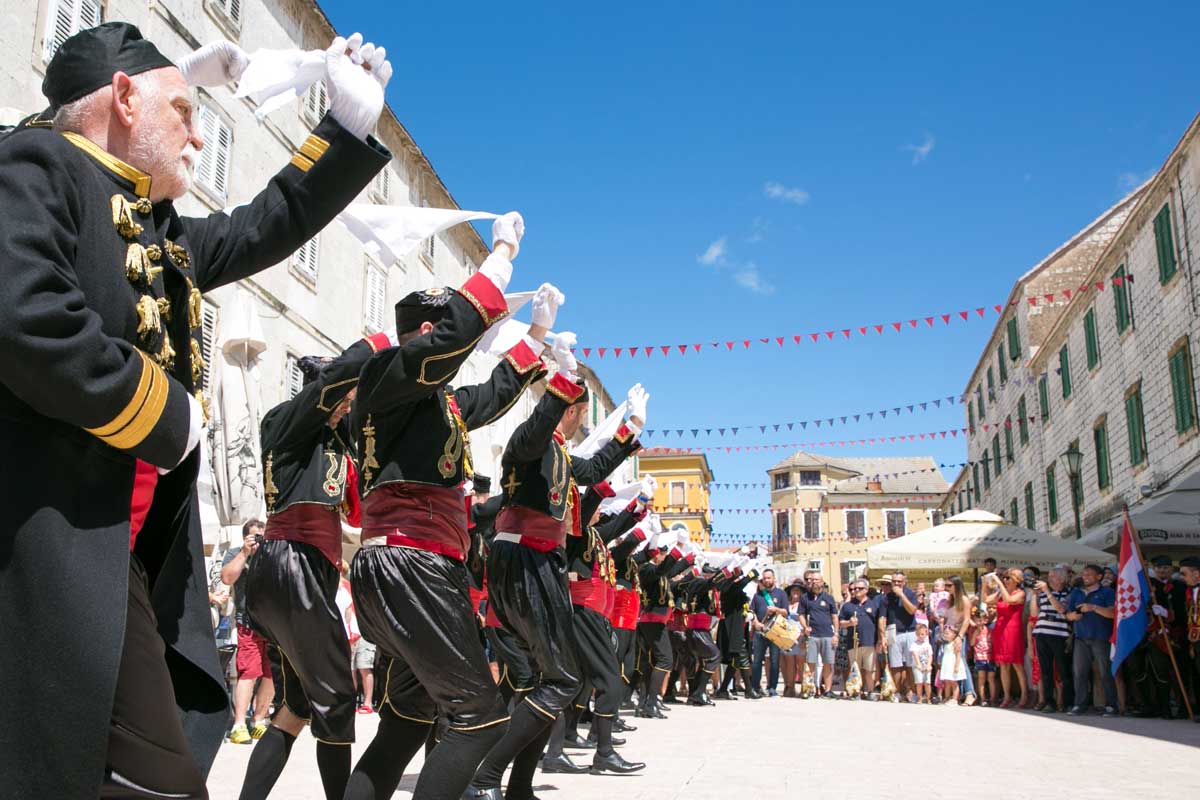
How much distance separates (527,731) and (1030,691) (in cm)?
1400

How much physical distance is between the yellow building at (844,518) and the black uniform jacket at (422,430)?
218 feet

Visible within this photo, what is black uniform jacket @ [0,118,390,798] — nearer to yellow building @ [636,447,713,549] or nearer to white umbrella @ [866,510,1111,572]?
white umbrella @ [866,510,1111,572]

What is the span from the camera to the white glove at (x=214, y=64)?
2.64 meters

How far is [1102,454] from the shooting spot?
26.6 m

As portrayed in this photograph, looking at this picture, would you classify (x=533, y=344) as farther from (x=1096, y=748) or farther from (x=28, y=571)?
(x=1096, y=748)

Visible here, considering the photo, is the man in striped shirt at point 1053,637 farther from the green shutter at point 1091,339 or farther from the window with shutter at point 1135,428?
the green shutter at point 1091,339

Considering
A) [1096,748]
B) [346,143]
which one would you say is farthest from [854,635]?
[346,143]

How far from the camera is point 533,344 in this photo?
5.02 m

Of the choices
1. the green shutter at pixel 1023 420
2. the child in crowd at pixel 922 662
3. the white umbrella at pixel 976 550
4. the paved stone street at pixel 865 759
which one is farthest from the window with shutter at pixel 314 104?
the green shutter at pixel 1023 420

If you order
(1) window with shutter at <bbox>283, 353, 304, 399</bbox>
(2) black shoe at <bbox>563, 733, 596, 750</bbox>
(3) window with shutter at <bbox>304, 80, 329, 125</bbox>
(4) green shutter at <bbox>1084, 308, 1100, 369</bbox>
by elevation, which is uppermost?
(3) window with shutter at <bbox>304, 80, 329, 125</bbox>

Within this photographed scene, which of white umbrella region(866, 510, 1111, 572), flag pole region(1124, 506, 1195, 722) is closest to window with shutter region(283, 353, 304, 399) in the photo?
white umbrella region(866, 510, 1111, 572)

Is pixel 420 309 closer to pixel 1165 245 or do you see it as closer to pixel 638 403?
pixel 638 403

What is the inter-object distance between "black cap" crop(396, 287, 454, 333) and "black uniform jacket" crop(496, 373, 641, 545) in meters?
1.02

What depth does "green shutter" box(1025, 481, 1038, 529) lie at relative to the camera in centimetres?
3469
